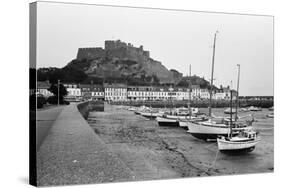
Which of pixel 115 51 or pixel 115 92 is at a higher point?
pixel 115 51

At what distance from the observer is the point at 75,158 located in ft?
26.8

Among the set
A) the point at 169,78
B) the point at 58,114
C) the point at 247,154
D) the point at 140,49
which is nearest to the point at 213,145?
the point at 247,154

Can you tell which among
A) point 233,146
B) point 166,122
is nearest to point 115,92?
point 166,122

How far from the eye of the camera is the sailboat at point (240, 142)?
31.1ft

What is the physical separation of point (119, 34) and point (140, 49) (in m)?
0.45

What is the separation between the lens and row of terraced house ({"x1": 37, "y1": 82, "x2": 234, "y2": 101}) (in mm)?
8750

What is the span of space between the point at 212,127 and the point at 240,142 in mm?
572

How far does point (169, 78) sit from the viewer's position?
9211mm

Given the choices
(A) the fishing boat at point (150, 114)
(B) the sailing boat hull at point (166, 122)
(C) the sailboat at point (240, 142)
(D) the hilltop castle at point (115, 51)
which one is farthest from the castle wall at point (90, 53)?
(C) the sailboat at point (240, 142)

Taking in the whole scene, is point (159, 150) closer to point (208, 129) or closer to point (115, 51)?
point (208, 129)

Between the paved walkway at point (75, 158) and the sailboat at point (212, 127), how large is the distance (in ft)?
5.07

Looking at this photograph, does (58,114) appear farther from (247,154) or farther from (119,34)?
(247,154)

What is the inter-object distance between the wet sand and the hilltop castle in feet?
3.13

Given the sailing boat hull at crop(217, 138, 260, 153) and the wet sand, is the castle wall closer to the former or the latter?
the wet sand
